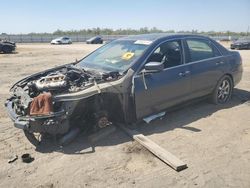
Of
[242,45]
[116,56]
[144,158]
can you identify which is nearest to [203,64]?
[116,56]

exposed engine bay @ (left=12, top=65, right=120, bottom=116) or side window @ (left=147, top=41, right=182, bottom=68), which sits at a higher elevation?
side window @ (left=147, top=41, right=182, bottom=68)

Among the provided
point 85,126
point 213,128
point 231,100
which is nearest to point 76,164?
point 85,126

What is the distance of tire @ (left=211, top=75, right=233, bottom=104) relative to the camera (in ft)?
22.8

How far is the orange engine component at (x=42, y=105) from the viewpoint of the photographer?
4.64 m

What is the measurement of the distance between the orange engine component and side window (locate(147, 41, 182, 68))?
2027 millimetres

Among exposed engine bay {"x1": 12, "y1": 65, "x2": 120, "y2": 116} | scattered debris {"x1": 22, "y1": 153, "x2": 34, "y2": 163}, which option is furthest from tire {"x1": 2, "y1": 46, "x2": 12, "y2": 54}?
scattered debris {"x1": 22, "y1": 153, "x2": 34, "y2": 163}

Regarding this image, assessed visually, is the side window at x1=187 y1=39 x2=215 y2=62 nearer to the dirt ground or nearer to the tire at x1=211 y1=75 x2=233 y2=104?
the tire at x1=211 y1=75 x2=233 y2=104

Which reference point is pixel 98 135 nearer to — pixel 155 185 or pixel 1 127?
pixel 155 185

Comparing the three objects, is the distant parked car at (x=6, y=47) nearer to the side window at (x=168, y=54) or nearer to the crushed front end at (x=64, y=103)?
the crushed front end at (x=64, y=103)

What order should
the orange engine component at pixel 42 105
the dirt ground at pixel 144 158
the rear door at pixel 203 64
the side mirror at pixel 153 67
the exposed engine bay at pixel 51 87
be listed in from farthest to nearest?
the rear door at pixel 203 64, the side mirror at pixel 153 67, the exposed engine bay at pixel 51 87, the orange engine component at pixel 42 105, the dirt ground at pixel 144 158

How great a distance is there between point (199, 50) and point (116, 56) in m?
1.88

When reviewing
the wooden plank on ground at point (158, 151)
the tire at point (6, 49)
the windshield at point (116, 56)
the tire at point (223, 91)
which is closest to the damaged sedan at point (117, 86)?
the windshield at point (116, 56)

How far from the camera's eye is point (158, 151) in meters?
4.59

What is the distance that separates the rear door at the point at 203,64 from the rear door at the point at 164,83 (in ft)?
0.75
